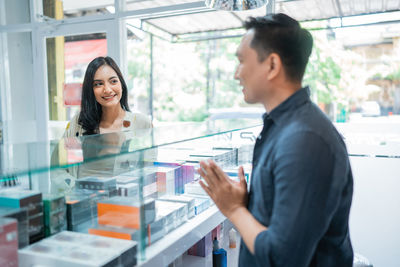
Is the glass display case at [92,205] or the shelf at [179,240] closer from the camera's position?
the glass display case at [92,205]

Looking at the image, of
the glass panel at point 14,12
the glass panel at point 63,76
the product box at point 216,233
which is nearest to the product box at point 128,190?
the product box at point 216,233

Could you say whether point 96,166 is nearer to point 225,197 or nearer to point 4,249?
point 4,249

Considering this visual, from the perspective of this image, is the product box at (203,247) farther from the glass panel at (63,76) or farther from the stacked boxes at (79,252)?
the glass panel at (63,76)

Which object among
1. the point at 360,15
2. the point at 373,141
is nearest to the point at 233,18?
the point at 360,15

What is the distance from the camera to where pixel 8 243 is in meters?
1.05

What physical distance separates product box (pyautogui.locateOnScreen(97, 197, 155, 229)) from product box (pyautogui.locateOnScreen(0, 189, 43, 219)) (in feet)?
0.69

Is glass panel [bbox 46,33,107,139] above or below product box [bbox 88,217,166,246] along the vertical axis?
above

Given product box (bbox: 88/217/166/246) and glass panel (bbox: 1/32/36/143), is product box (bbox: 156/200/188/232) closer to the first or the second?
product box (bbox: 88/217/166/246)

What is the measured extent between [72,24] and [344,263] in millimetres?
4142

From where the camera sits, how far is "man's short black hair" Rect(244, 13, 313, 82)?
99 cm

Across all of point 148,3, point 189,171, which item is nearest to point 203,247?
point 189,171

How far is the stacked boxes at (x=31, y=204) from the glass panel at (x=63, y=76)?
357 cm

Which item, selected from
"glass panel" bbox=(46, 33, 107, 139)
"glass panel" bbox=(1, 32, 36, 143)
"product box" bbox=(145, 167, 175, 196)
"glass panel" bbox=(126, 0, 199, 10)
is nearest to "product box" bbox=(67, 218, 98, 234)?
"product box" bbox=(145, 167, 175, 196)

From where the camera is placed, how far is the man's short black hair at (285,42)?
99 centimetres
